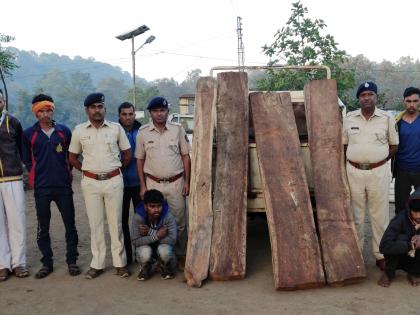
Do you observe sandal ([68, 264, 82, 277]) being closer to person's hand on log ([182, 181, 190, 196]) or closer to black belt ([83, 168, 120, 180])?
black belt ([83, 168, 120, 180])

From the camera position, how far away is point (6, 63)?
1484 centimetres

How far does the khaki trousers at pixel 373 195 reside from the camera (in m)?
4.18

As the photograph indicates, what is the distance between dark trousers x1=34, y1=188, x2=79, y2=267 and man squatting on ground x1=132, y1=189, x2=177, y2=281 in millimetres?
638

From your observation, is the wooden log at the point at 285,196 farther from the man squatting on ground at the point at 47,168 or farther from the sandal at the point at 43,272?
the sandal at the point at 43,272

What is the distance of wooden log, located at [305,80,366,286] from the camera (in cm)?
380

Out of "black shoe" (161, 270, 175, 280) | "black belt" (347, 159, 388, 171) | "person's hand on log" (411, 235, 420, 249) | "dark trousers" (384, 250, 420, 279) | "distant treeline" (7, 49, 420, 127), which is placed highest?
"distant treeline" (7, 49, 420, 127)

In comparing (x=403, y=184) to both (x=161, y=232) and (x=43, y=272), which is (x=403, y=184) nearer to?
(x=161, y=232)

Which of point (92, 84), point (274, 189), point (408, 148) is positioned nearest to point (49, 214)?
point (274, 189)

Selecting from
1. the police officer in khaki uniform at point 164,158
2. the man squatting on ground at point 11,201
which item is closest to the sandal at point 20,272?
the man squatting on ground at point 11,201

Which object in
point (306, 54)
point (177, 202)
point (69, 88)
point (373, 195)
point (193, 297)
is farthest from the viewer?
point (69, 88)

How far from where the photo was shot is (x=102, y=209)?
4340 mm

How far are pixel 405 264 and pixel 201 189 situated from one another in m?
1.84

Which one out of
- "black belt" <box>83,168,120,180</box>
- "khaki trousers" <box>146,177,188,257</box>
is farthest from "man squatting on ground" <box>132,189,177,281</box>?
"black belt" <box>83,168,120,180</box>

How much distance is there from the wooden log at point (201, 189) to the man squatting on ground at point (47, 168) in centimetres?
117
